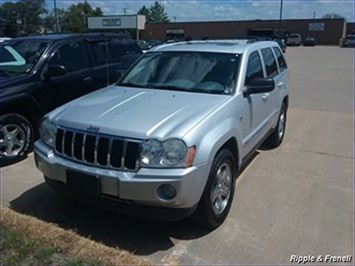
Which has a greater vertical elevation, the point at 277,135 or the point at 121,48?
the point at 121,48

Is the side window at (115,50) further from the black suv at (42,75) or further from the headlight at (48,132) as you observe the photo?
the headlight at (48,132)

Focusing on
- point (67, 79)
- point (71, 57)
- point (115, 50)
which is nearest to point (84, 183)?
point (67, 79)

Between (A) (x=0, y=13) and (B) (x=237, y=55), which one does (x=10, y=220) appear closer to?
(B) (x=237, y=55)

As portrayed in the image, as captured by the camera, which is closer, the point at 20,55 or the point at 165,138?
the point at 165,138

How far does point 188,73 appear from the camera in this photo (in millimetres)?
4699

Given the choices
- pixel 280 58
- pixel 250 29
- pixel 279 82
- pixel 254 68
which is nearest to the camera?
pixel 254 68

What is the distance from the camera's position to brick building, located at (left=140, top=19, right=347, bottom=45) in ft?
220

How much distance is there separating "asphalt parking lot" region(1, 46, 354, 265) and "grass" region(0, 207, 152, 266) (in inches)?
10.8

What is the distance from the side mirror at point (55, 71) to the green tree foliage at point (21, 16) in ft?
274

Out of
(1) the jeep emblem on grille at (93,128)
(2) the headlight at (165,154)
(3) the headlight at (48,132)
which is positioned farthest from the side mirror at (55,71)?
(2) the headlight at (165,154)

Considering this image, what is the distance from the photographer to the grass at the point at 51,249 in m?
3.09

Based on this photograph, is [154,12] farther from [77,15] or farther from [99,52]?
[99,52]

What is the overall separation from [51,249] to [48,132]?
1.18 m

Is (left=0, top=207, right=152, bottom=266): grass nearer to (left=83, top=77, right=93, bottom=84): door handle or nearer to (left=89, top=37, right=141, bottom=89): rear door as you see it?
(left=83, top=77, right=93, bottom=84): door handle
